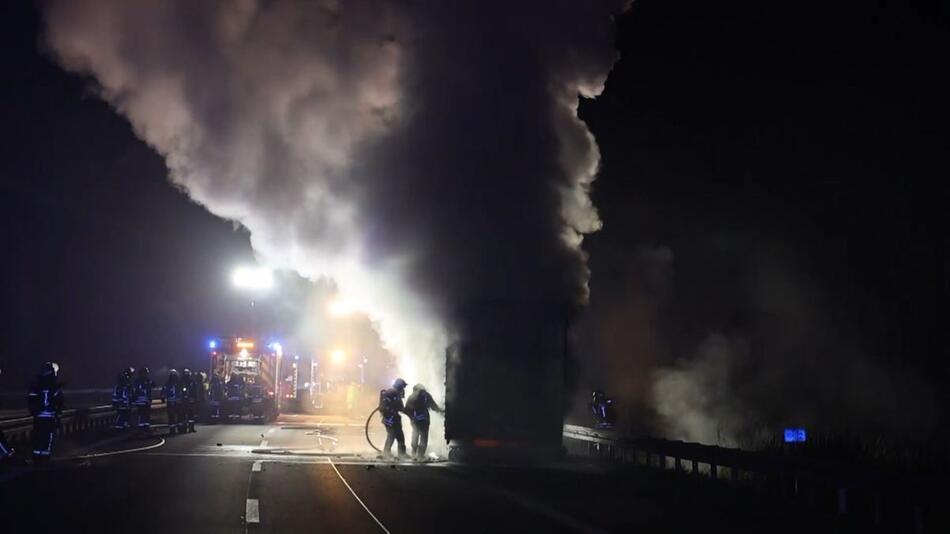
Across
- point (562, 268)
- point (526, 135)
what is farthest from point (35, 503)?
point (526, 135)

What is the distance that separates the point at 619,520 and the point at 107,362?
70.2 metres

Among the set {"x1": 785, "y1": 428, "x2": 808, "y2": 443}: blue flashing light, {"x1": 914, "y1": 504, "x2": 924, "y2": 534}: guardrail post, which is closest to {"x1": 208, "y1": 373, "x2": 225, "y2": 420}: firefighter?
{"x1": 785, "y1": 428, "x2": 808, "y2": 443}: blue flashing light

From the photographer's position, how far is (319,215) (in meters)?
26.4

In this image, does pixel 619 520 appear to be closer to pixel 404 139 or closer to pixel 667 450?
pixel 667 450

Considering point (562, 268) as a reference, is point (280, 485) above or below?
below

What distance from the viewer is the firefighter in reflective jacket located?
23.0 m

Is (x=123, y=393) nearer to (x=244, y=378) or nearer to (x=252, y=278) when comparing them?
(x=244, y=378)

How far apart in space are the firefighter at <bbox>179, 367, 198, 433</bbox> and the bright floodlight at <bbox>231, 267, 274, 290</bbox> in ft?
78.9

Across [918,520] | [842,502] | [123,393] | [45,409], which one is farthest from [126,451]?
[918,520]

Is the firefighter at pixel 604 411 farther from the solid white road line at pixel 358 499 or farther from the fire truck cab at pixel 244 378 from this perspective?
the fire truck cab at pixel 244 378

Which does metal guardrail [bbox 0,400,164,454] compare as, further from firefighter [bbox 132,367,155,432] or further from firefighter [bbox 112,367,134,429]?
firefighter [bbox 132,367,155,432]

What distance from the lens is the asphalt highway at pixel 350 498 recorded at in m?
12.1

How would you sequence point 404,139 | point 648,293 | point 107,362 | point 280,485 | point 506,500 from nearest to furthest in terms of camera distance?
point 506,500 < point 280,485 < point 404,139 < point 648,293 < point 107,362

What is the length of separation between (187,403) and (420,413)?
10692 millimetres
